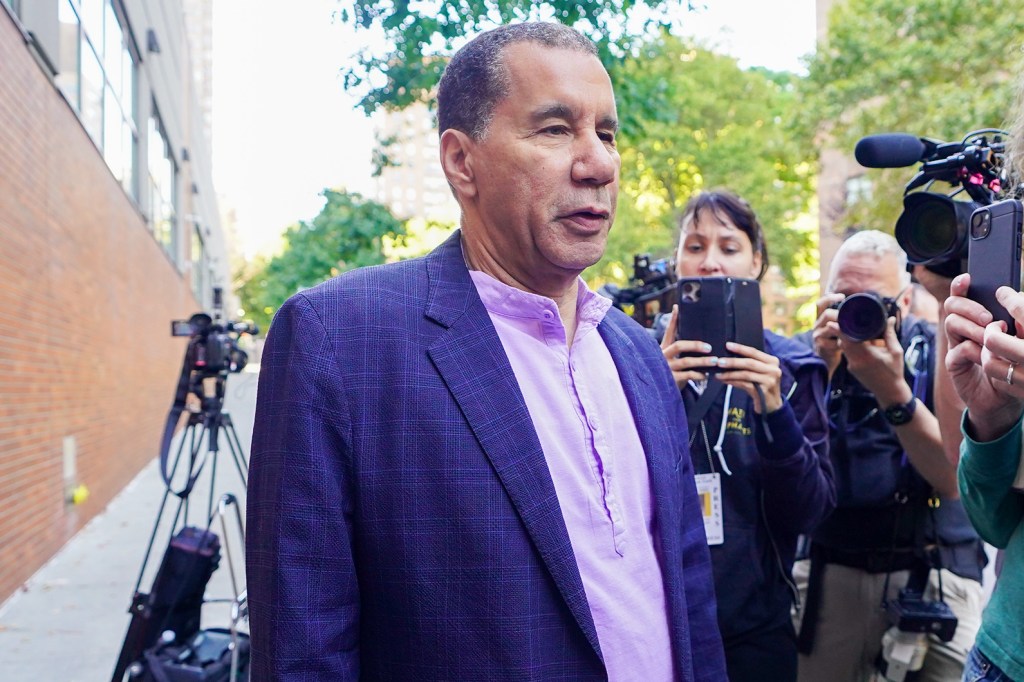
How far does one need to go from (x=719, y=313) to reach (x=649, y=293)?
1320 mm

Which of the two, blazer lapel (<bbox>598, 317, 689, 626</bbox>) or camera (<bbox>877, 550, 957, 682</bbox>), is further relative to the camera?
camera (<bbox>877, 550, 957, 682</bbox>)

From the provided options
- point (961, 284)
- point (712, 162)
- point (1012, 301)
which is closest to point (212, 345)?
point (961, 284)

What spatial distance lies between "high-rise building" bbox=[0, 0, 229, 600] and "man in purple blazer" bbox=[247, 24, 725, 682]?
5.72 m

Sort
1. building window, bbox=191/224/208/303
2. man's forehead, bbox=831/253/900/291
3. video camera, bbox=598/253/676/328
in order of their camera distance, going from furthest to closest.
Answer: building window, bbox=191/224/208/303, video camera, bbox=598/253/676/328, man's forehead, bbox=831/253/900/291

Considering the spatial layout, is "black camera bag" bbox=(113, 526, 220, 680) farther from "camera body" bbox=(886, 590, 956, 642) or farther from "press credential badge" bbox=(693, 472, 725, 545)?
"camera body" bbox=(886, 590, 956, 642)

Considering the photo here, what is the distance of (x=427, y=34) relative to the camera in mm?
5309

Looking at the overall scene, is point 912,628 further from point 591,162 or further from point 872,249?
point 591,162

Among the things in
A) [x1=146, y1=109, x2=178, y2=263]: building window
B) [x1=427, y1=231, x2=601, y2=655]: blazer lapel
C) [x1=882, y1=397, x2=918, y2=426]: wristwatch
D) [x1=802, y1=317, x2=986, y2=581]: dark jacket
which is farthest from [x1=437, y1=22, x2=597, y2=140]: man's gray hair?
[x1=146, y1=109, x2=178, y2=263]: building window

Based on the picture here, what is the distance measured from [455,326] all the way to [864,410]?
2051 mm

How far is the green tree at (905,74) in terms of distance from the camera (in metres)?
15.1

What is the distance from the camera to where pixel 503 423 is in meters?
1.68

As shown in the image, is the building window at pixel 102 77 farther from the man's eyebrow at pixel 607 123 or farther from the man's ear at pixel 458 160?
the man's eyebrow at pixel 607 123

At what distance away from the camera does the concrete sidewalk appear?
5438 millimetres

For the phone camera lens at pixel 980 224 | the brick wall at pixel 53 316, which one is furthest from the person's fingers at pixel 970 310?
the brick wall at pixel 53 316
